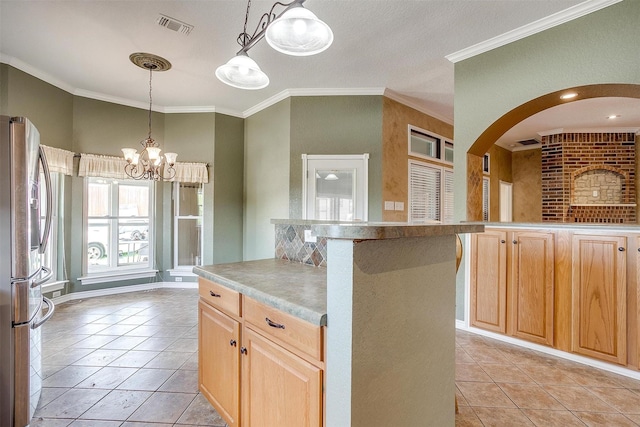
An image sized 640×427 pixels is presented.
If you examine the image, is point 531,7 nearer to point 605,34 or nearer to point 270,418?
point 605,34

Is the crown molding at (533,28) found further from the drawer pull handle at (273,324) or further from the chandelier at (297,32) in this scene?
the drawer pull handle at (273,324)

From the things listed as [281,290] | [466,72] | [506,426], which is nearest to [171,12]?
[281,290]

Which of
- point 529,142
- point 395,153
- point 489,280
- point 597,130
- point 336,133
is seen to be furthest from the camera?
point 529,142

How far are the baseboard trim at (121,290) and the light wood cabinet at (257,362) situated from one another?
3.48 metres

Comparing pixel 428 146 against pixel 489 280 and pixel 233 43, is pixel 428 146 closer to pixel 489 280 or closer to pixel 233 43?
pixel 489 280

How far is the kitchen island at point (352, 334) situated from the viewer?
3.21 feet

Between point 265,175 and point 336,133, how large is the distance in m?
1.34

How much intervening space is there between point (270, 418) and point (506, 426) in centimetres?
145

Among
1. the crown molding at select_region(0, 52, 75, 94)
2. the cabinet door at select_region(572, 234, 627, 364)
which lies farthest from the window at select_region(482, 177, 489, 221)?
the crown molding at select_region(0, 52, 75, 94)

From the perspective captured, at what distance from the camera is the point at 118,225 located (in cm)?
478

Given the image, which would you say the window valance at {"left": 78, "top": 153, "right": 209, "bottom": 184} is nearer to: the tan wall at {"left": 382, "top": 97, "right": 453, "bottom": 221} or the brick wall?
the tan wall at {"left": 382, "top": 97, "right": 453, "bottom": 221}

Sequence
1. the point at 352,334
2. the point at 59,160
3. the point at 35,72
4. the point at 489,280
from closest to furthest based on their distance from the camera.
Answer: the point at 352,334 < the point at 489,280 < the point at 35,72 < the point at 59,160

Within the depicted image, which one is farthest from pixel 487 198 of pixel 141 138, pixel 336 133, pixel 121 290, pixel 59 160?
pixel 59 160

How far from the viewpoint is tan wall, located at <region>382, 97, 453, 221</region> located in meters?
4.35
